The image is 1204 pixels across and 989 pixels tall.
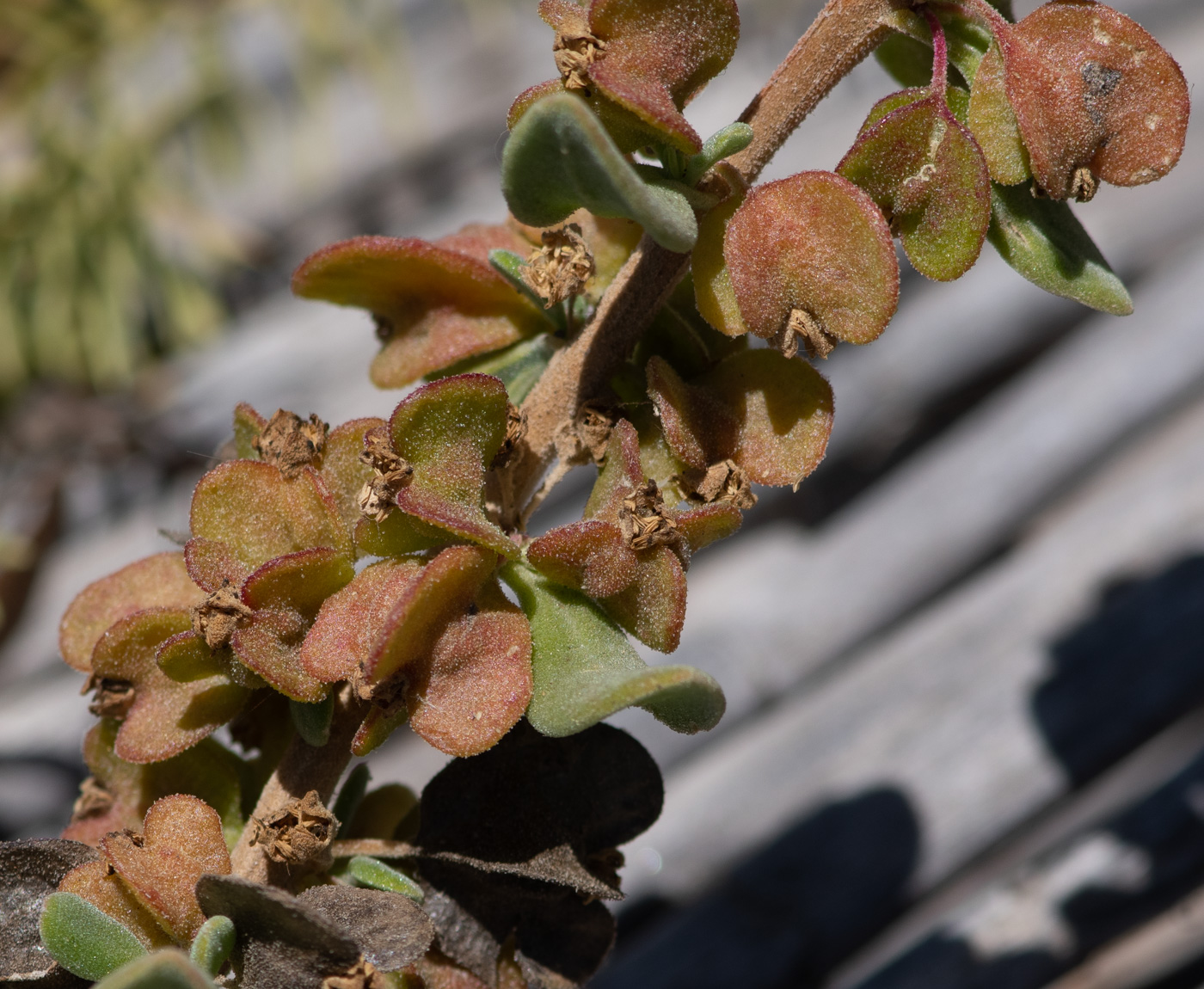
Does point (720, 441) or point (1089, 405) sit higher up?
point (1089, 405)

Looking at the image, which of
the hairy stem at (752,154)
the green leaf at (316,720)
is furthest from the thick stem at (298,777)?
the hairy stem at (752,154)

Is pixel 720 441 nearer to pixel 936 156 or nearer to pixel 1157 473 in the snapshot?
pixel 936 156

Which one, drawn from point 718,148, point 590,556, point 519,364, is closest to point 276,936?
point 590,556

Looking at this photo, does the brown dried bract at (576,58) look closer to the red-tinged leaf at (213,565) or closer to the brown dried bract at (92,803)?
the red-tinged leaf at (213,565)

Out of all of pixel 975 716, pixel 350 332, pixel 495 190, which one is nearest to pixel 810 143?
pixel 495 190

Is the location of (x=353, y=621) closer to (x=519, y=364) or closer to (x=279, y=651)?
(x=279, y=651)

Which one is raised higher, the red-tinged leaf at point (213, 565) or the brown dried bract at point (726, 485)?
the brown dried bract at point (726, 485)

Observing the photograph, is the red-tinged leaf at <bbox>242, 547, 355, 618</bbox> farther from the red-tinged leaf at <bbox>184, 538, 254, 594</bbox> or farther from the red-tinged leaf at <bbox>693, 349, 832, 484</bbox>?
the red-tinged leaf at <bbox>693, 349, 832, 484</bbox>
